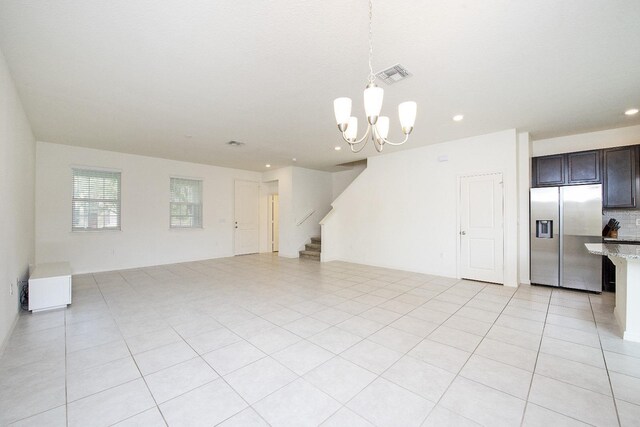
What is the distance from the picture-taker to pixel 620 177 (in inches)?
173

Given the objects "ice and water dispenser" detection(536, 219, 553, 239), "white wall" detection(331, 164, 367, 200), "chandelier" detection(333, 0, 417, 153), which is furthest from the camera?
"white wall" detection(331, 164, 367, 200)

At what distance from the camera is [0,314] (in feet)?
8.20

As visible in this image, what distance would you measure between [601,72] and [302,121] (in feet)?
11.7

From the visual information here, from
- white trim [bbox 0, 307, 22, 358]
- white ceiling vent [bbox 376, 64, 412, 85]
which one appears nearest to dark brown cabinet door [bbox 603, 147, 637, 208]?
white ceiling vent [bbox 376, 64, 412, 85]

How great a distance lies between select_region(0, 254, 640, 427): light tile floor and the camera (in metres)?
1.72

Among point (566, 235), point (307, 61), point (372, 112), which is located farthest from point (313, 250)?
point (372, 112)

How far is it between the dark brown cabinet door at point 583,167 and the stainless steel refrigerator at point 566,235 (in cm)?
38

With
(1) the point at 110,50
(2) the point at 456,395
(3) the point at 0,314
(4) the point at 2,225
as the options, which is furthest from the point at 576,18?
(3) the point at 0,314

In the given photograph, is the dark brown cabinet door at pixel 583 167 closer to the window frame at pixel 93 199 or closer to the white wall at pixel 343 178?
the white wall at pixel 343 178

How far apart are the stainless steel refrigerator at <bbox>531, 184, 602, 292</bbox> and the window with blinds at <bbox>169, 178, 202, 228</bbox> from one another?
310 inches

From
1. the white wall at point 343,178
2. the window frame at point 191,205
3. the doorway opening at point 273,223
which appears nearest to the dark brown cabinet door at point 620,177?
the white wall at point 343,178

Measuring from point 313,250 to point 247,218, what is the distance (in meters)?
2.41

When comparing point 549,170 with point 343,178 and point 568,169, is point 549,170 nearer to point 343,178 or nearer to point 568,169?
point 568,169

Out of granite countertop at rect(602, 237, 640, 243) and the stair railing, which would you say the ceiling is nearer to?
granite countertop at rect(602, 237, 640, 243)
